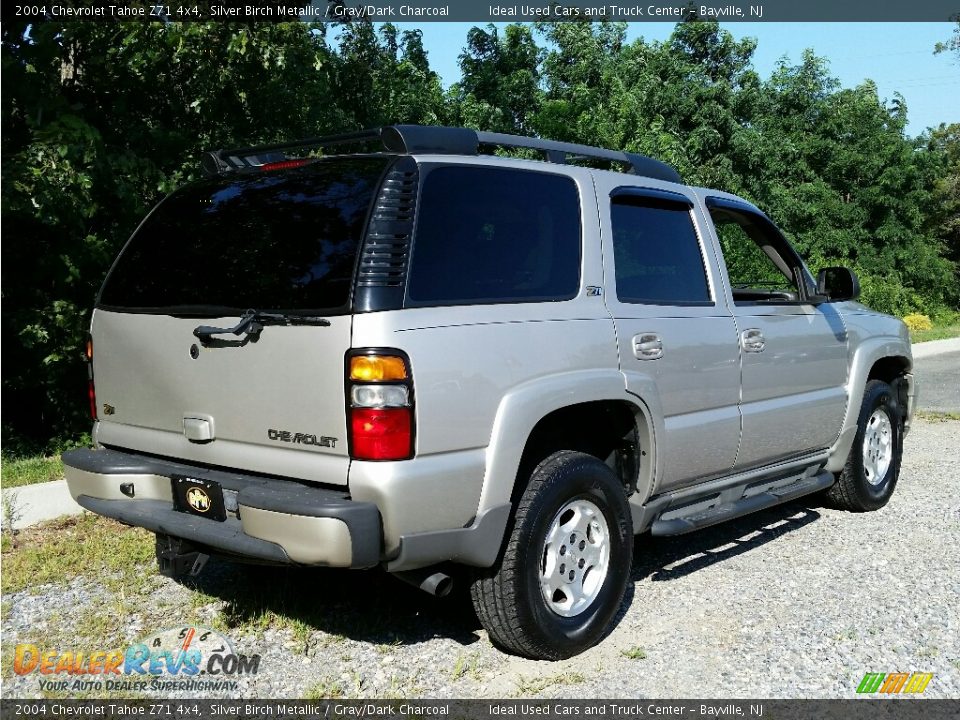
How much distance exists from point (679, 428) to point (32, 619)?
3180 mm

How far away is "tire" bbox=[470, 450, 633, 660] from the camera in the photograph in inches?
151

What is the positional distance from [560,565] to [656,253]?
5.50ft

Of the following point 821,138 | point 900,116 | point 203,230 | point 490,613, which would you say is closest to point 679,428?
point 490,613

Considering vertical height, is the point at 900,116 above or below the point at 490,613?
above

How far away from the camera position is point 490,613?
388 cm

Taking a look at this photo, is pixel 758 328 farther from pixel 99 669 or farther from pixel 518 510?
pixel 99 669

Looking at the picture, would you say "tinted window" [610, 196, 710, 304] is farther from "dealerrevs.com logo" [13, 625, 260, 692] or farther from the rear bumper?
"dealerrevs.com logo" [13, 625, 260, 692]

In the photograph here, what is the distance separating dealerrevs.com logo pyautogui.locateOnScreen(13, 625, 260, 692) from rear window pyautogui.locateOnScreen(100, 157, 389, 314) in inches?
58.2

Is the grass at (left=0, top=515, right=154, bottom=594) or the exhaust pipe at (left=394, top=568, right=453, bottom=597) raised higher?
the exhaust pipe at (left=394, top=568, right=453, bottom=597)

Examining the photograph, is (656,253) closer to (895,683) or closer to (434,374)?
(434,374)

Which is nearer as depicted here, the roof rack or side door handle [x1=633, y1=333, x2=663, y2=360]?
the roof rack

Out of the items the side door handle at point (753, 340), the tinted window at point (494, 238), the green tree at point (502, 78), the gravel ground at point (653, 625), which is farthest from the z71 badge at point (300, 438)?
the green tree at point (502, 78)

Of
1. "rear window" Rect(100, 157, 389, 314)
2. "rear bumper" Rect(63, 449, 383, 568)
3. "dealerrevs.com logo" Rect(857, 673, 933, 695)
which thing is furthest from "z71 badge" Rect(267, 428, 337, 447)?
"dealerrevs.com logo" Rect(857, 673, 933, 695)

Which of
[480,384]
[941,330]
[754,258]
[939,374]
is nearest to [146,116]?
[754,258]
